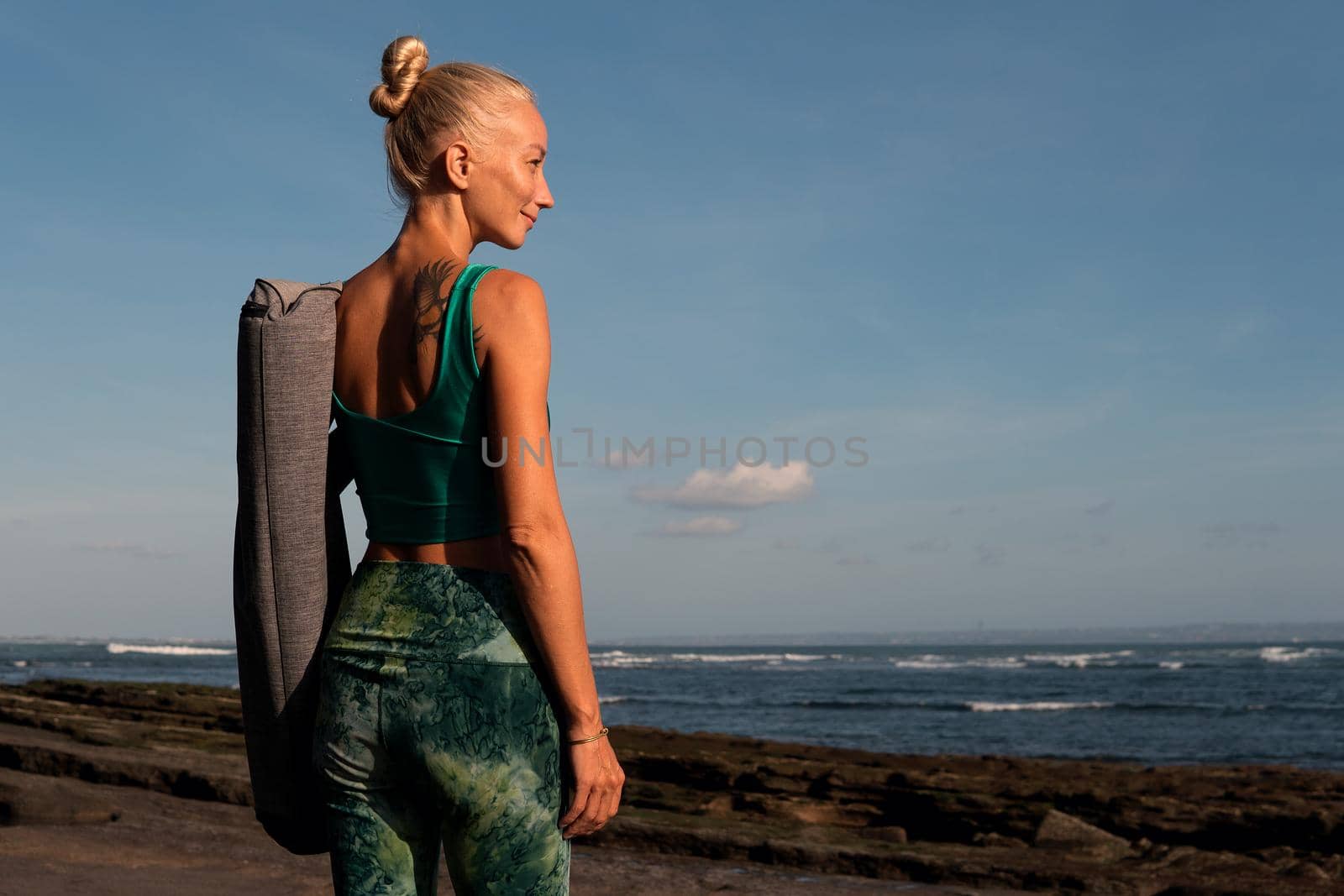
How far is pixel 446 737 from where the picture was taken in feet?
5.17

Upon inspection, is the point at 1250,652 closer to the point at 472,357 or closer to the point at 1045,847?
the point at 1045,847

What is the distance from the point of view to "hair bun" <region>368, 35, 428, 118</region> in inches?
69.6

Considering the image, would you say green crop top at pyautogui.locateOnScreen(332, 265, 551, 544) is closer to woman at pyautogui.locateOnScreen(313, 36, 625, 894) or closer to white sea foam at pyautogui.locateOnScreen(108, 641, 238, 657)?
woman at pyautogui.locateOnScreen(313, 36, 625, 894)

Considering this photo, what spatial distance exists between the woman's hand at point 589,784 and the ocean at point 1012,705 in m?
19.7

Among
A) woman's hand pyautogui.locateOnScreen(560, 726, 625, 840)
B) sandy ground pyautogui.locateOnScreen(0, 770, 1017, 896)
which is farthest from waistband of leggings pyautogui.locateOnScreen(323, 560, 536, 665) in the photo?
sandy ground pyautogui.locateOnScreen(0, 770, 1017, 896)

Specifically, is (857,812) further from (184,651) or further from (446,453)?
(184,651)

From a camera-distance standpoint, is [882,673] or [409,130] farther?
[882,673]

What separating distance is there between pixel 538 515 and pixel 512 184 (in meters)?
0.59

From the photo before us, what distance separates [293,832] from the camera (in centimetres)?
185

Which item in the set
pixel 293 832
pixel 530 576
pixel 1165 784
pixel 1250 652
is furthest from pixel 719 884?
pixel 1250 652

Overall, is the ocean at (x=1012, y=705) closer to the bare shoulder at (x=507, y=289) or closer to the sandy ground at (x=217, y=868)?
the sandy ground at (x=217, y=868)

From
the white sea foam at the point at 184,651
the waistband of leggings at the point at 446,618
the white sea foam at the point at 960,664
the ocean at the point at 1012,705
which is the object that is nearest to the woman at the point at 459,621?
the waistband of leggings at the point at 446,618

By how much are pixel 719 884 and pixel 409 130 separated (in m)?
3.58

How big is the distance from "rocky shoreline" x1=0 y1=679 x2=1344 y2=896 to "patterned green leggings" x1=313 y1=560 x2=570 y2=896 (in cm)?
289
